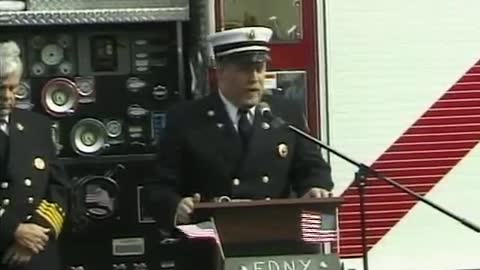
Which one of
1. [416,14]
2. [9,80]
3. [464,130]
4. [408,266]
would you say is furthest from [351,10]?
[9,80]

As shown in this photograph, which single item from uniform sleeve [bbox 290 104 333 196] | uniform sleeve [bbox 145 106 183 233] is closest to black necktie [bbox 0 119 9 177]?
uniform sleeve [bbox 145 106 183 233]

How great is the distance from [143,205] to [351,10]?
115 cm

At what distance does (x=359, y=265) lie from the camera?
5668 mm

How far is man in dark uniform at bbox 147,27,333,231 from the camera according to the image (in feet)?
16.1

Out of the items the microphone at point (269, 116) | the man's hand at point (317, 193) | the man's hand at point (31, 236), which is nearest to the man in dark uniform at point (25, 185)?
the man's hand at point (31, 236)

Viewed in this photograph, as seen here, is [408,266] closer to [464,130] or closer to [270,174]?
[464,130]

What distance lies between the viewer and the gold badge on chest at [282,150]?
198 inches

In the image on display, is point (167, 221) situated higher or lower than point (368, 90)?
lower

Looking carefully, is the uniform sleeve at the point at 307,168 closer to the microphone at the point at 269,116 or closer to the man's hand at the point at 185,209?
the microphone at the point at 269,116

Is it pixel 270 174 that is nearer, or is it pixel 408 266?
pixel 270 174

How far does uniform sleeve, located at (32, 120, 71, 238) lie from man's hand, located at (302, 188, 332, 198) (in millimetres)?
861

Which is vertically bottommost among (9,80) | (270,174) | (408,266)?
(408,266)

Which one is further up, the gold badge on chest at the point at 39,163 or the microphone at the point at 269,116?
the microphone at the point at 269,116

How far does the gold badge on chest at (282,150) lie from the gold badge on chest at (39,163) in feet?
2.72
